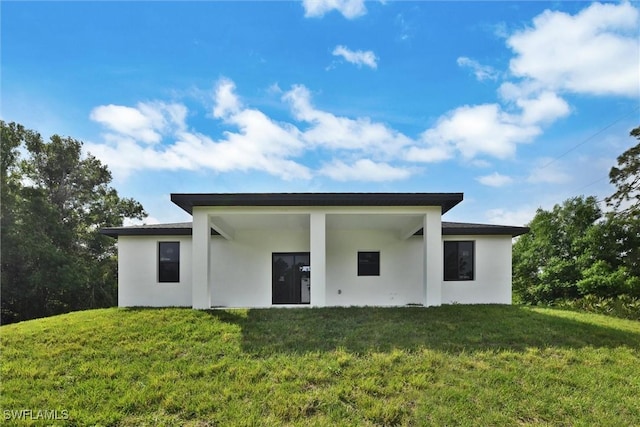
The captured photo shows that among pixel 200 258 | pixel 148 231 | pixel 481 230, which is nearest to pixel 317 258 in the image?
pixel 200 258

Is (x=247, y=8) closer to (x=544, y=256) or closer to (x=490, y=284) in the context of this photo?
(x=490, y=284)

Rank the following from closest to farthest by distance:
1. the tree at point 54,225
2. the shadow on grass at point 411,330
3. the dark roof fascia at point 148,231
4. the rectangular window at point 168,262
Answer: the shadow on grass at point 411,330 < the dark roof fascia at point 148,231 < the rectangular window at point 168,262 < the tree at point 54,225

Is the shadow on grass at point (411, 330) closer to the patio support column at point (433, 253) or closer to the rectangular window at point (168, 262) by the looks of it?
the patio support column at point (433, 253)

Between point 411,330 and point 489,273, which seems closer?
point 411,330

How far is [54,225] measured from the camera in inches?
681

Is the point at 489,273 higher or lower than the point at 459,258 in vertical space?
lower

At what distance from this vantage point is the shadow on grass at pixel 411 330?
614cm

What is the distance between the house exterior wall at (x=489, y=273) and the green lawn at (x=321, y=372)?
3.13 meters

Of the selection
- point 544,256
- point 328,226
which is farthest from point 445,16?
point 544,256

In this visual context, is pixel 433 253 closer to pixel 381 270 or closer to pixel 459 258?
pixel 459 258

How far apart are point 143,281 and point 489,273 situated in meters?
11.4

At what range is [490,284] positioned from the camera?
10875 mm

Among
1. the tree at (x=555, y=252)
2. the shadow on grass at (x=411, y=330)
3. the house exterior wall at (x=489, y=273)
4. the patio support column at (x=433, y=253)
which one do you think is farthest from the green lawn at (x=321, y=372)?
the tree at (x=555, y=252)

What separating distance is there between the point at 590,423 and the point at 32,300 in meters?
21.8
